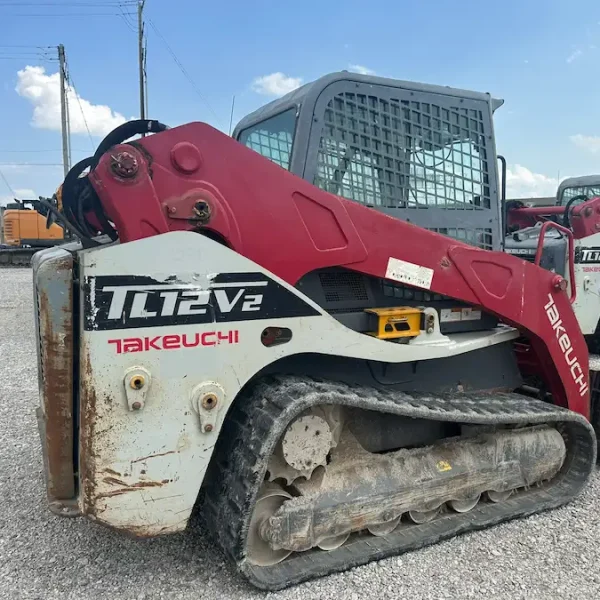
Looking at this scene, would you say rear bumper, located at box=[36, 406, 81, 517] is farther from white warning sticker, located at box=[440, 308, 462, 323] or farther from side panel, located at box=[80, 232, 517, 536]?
white warning sticker, located at box=[440, 308, 462, 323]

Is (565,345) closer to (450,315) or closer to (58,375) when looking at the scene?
(450,315)

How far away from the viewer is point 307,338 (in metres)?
2.76

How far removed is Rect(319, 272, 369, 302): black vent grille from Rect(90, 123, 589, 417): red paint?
201 millimetres

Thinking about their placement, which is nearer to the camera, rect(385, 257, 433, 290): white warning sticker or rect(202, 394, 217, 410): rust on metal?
rect(202, 394, 217, 410): rust on metal

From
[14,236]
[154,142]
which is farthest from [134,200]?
[14,236]

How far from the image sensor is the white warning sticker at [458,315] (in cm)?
344

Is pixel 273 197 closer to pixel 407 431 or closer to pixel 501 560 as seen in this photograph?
pixel 407 431

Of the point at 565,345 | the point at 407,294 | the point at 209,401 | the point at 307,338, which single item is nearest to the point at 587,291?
the point at 565,345

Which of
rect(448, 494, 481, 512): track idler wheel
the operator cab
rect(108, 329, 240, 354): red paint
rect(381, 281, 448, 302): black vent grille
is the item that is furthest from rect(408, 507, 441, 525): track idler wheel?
rect(108, 329, 240, 354): red paint

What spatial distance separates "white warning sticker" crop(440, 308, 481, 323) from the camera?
344cm

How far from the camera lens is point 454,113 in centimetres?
349

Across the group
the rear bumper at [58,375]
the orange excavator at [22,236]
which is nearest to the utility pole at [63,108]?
the orange excavator at [22,236]

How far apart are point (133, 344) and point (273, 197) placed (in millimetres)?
902

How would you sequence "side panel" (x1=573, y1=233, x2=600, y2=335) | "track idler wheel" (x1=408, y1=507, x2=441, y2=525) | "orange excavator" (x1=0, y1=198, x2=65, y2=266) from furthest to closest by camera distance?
1. "orange excavator" (x1=0, y1=198, x2=65, y2=266)
2. "side panel" (x1=573, y1=233, x2=600, y2=335)
3. "track idler wheel" (x1=408, y1=507, x2=441, y2=525)
